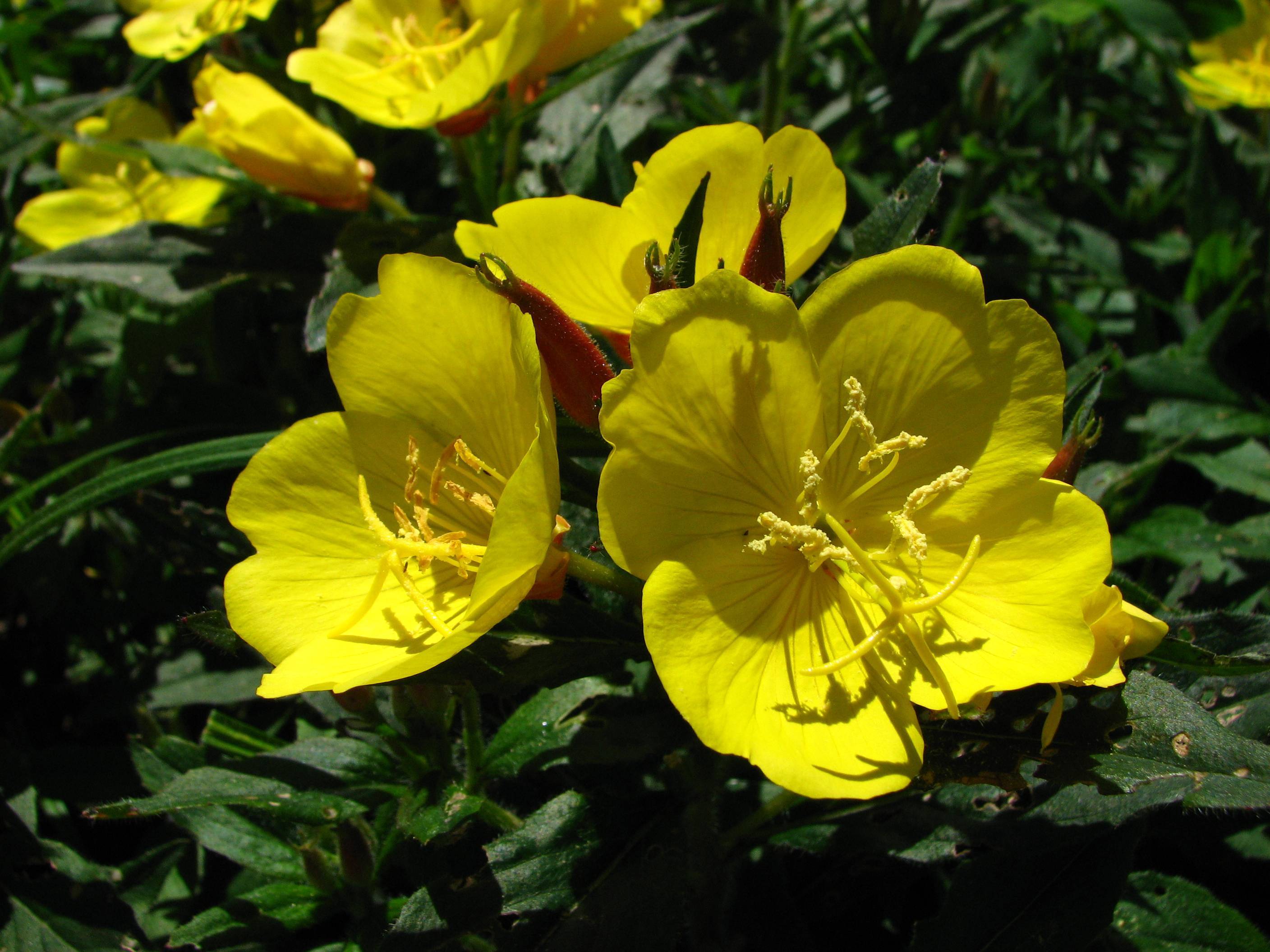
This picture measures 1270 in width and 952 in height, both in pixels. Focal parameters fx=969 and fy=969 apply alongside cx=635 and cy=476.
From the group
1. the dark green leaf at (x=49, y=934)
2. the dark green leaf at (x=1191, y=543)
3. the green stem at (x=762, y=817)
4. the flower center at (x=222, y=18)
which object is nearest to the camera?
the green stem at (x=762, y=817)

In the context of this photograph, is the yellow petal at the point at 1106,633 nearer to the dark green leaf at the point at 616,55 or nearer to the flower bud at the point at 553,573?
the flower bud at the point at 553,573

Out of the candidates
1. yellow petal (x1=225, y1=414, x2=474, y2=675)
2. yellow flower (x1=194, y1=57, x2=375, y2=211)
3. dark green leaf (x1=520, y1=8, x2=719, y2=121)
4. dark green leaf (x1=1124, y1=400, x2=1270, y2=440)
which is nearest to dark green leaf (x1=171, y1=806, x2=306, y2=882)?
yellow petal (x1=225, y1=414, x2=474, y2=675)

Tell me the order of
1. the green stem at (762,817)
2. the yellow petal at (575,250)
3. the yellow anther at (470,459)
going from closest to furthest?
1. the yellow anther at (470,459)
2. the yellow petal at (575,250)
3. the green stem at (762,817)

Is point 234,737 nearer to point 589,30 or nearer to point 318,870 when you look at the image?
point 318,870

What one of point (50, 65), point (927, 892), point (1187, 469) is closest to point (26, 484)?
point (50, 65)

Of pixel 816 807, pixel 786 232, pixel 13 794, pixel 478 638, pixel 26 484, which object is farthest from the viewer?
pixel 26 484

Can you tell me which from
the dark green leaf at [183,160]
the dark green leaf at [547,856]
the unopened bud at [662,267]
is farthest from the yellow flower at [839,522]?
the dark green leaf at [183,160]

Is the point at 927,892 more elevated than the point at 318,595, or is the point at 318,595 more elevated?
the point at 318,595

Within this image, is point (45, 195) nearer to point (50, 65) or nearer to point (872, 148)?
point (50, 65)
